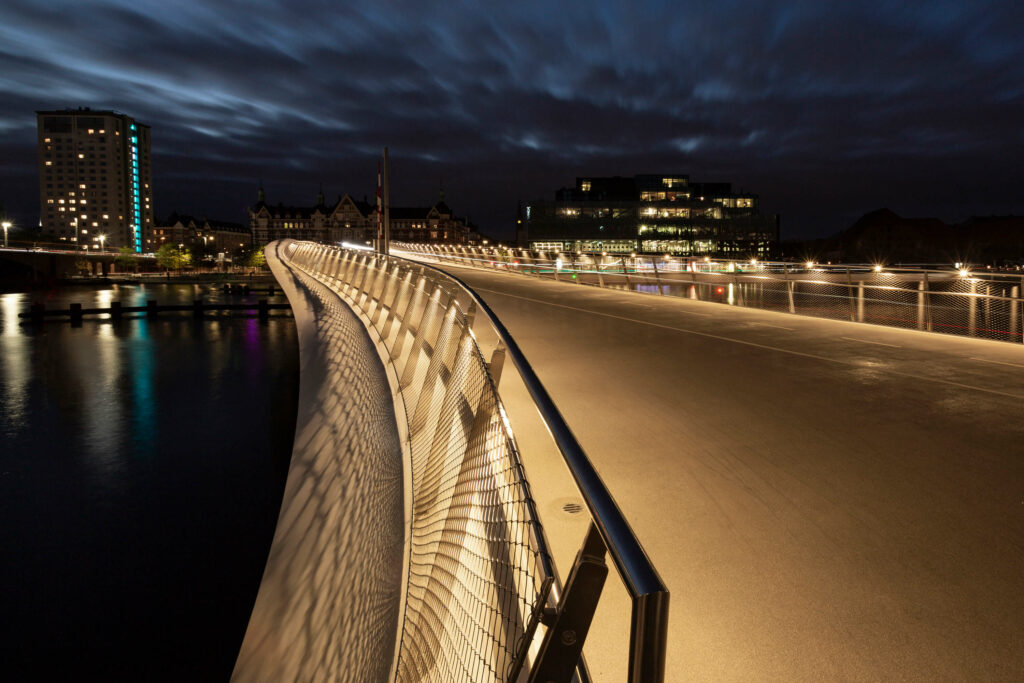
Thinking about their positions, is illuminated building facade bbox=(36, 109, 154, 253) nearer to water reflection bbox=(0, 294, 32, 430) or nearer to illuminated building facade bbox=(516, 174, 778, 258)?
illuminated building facade bbox=(516, 174, 778, 258)

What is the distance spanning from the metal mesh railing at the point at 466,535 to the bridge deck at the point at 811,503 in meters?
0.59

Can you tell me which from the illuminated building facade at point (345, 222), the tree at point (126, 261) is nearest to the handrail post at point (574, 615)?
the tree at point (126, 261)

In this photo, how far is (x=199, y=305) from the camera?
61469 millimetres

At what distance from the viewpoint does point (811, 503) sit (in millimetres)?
4324

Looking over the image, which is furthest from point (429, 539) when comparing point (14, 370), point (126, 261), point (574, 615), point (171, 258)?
point (171, 258)

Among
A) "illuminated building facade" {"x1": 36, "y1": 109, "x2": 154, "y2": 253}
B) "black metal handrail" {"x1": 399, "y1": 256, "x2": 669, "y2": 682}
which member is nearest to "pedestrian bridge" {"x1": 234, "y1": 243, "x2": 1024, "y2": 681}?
"black metal handrail" {"x1": 399, "y1": 256, "x2": 669, "y2": 682}

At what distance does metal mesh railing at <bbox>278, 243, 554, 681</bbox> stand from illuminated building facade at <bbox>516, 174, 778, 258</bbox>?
97.9m

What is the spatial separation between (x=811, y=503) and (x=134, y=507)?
19398 mm

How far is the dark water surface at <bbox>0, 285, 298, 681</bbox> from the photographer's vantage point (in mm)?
12570

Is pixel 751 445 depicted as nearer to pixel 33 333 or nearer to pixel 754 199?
pixel 33 333

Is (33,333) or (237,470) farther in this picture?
(33,333)

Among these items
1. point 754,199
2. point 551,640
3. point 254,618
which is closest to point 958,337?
point 254,618

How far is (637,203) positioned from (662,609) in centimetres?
11068

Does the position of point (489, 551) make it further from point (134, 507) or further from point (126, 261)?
point (126, 261)
